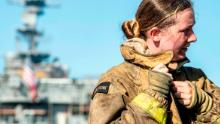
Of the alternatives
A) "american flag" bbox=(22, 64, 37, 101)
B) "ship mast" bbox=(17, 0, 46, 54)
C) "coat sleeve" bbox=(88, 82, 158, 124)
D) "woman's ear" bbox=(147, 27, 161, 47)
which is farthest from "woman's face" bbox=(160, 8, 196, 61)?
"ship mast" bbox=(17, 0, 46, 54)

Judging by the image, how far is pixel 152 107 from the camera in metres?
2.41

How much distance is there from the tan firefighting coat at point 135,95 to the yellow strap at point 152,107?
12 mm

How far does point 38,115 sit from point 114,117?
64.1 metres

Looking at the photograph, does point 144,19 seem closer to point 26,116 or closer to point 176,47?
point 176,47

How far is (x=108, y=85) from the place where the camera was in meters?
2.52

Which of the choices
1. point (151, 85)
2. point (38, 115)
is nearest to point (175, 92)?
point (151, 85)

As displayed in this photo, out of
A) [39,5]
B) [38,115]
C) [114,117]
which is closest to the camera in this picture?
[114,117]

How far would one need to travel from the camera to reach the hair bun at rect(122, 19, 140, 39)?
2.63m

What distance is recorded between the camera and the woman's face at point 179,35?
8.36 feet

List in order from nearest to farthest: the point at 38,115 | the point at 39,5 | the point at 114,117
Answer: the point at 114,117 < the point at 38,115 < the point at 39,5

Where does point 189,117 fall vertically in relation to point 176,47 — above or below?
below

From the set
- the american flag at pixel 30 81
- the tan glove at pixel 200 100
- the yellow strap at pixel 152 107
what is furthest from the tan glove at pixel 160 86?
the american flag at pixel 30 81

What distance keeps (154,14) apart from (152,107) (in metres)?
0.33

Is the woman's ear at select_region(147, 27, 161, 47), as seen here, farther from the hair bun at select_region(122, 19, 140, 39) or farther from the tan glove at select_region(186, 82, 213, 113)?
the tan glove at select_region(186, 82, 213, 113)
